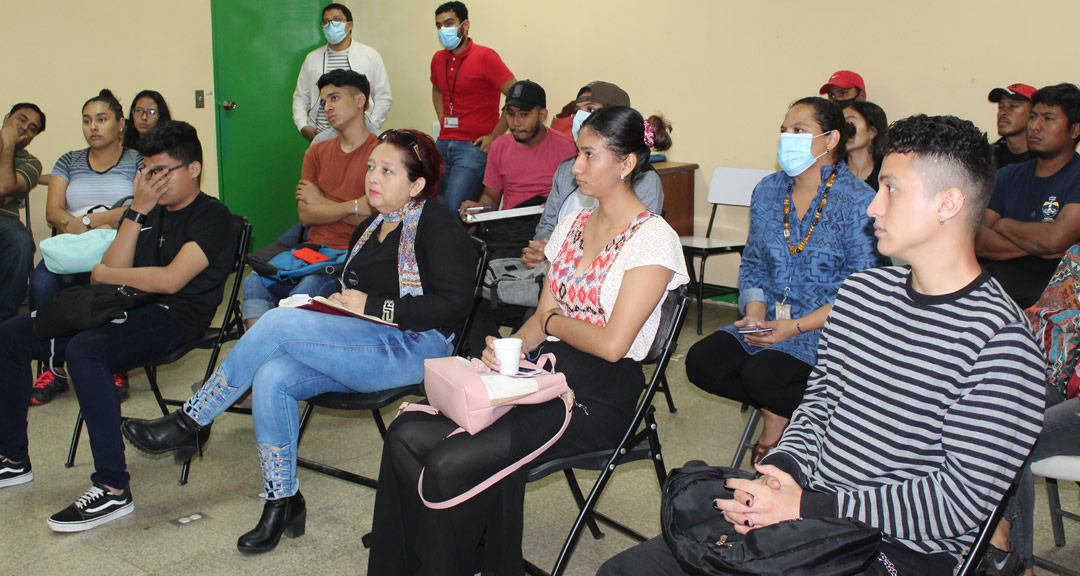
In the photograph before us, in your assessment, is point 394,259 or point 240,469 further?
point 240,469

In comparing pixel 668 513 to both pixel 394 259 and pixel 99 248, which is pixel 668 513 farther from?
pixel 99 248

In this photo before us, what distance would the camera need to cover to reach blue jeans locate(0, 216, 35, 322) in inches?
183

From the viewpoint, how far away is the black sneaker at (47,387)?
408 centimetres

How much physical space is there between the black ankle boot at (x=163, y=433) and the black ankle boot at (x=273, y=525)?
0.39 m

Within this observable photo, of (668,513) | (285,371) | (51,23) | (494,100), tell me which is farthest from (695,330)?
(51,23)

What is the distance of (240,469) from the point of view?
337 cm

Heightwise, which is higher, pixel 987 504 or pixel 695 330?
pixel 987 504

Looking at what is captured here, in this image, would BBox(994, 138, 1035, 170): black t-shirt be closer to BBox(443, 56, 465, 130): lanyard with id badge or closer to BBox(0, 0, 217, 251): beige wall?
BBox(443, 56, 465, 130): lanyard with id badge

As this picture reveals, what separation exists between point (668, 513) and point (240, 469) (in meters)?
2.25

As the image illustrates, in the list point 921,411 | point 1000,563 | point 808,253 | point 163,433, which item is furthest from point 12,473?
point 1000,563

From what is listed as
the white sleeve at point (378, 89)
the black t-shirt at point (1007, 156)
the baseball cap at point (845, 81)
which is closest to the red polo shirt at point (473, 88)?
the white sleeve at point (378, 89)

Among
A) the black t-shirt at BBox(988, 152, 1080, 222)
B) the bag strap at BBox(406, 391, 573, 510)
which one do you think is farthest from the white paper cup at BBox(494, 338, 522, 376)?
the black t-shirt at BBox(988, 152, 1080, 222)

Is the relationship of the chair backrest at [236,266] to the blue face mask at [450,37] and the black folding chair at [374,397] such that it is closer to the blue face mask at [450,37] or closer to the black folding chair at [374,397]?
the black folding chair at [374,397]

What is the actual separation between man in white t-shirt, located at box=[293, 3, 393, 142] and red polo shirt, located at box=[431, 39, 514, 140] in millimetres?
798
